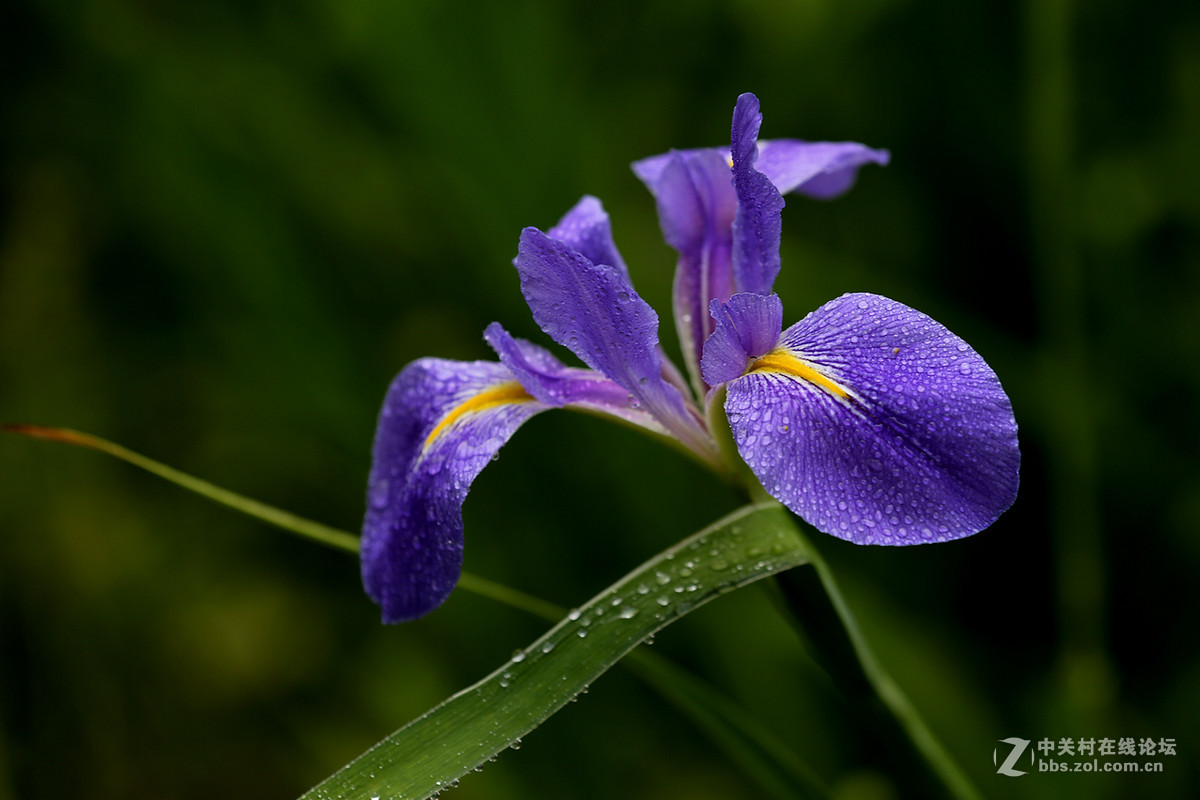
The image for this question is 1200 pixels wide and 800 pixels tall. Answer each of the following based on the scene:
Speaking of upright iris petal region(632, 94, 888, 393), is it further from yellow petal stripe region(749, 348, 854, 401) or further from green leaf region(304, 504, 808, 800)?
green leaf region(304, 504, 808, 800)

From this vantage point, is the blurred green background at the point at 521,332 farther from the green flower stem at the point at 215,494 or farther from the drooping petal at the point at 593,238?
the green flower stem at the point at 215,494

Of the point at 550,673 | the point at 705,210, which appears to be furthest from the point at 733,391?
the point at 705,210

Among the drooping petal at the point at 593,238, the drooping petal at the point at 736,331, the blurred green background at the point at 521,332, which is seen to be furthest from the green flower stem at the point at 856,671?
the blurred green background at the point at 521,332

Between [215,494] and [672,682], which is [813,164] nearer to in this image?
[672,682]

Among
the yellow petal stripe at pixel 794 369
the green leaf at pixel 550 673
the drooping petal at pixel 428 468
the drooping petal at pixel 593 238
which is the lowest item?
the green leaf at pixel 550 673

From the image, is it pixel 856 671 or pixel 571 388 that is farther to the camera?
pixel 571 388

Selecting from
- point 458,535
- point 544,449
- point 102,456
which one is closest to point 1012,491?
point 458,535
